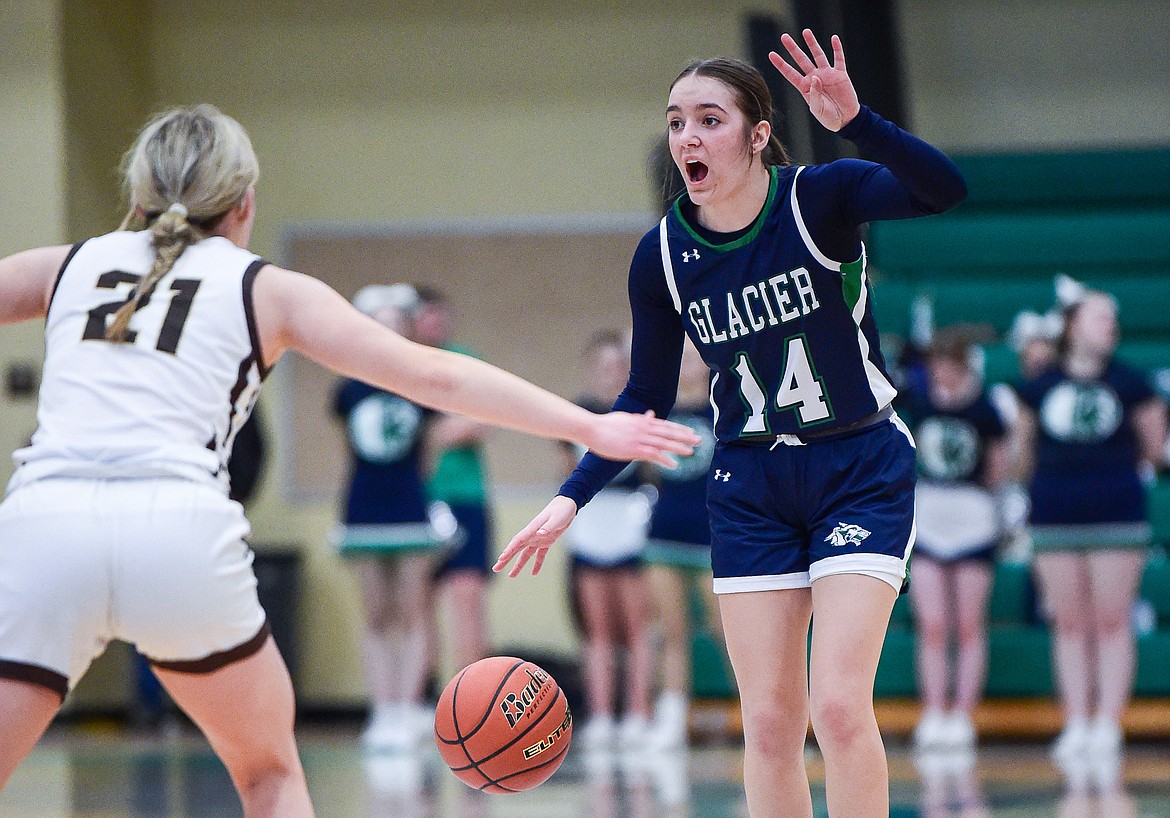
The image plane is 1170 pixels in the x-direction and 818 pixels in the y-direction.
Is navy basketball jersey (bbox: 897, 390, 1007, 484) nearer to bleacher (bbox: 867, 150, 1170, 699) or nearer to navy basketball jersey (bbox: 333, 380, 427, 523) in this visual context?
bleacher (bbox: 867, 150, 1170, 699)

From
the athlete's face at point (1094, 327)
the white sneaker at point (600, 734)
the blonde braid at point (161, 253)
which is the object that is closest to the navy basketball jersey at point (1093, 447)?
the athlete's face at point (1094, 327)

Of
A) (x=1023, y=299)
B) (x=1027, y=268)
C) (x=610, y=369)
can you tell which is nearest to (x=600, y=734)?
(x=610, y=369)

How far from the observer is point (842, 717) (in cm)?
328

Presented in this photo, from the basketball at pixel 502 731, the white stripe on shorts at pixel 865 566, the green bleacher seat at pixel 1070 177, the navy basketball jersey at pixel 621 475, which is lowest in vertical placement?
the basketball at pixel 502 731

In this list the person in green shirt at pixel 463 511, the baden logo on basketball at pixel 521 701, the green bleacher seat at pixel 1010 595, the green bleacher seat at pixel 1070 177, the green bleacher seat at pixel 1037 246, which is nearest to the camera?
the baden logo on basketball at pixel 521 701

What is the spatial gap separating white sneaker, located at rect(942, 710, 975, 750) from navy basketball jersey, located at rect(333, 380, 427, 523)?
313 centimetres

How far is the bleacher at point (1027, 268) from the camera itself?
8.95 metres

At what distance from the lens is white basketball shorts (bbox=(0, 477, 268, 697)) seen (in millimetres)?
2758

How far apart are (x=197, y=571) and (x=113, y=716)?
28.1 feet

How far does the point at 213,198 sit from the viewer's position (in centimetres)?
312

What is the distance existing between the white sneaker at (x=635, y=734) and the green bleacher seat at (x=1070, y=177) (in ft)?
15.0

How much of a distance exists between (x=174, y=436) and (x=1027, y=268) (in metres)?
8.42

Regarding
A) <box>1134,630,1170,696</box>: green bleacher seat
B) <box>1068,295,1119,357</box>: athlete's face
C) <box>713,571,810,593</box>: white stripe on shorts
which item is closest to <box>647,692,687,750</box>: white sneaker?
<box>1134,630,1170,696</box>: green bleacher seat

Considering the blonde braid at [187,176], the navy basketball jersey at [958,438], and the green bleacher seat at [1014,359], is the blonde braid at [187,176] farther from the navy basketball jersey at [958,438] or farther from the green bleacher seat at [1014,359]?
the green bleacher seat at [1014,359]
